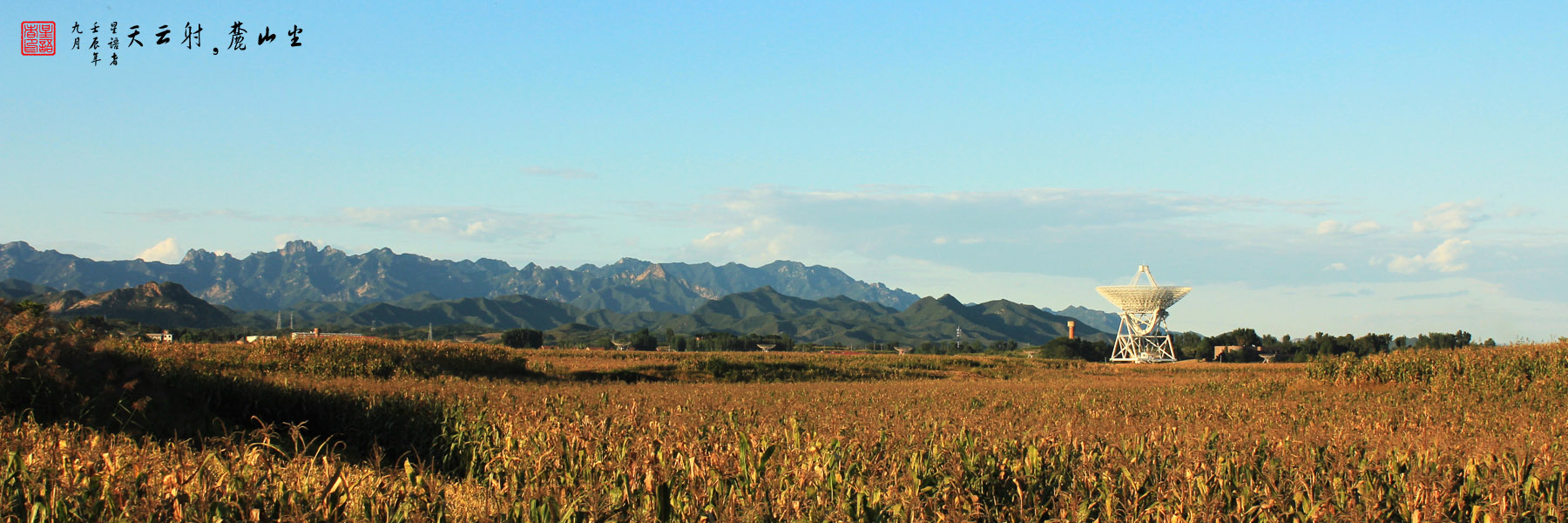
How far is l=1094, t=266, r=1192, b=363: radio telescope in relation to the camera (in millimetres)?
87500

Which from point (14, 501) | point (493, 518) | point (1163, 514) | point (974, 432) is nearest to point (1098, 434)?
point (974, 432)

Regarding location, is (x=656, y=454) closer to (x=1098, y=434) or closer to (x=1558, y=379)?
(x=1098, y=434)

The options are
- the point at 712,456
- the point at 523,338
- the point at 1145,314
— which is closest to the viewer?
the point at 712,456

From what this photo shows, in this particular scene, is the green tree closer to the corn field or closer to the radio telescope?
the radio telescope

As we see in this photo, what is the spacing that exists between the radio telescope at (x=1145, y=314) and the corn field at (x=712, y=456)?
226 ft

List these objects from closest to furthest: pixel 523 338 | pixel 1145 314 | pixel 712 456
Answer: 1. pixel 712 456
2. pixel 1145 314
3. pixel 523 338

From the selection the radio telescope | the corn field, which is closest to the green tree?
the radio telescope

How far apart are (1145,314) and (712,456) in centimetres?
9063

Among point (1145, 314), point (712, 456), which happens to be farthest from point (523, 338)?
point (712, 456)

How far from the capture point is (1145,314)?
298ft

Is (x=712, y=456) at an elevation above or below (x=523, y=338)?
above

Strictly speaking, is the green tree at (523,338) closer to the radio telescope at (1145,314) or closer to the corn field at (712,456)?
the radio telescope at (1145,314)

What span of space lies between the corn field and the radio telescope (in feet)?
226

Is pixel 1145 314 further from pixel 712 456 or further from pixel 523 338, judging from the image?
pixel 712 456
